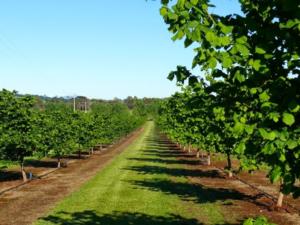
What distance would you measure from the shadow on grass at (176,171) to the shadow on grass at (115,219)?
14.0 meters

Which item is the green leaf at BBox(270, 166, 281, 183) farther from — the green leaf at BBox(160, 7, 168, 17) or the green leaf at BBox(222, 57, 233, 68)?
the green leaf at BBox(160, 7, 168, 17)

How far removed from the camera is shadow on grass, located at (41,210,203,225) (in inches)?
733

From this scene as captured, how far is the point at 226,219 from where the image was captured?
62.6 ft

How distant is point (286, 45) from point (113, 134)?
235 ft

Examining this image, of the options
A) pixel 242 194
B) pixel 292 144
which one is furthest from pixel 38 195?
pixel 292 144

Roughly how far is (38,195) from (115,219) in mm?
8936

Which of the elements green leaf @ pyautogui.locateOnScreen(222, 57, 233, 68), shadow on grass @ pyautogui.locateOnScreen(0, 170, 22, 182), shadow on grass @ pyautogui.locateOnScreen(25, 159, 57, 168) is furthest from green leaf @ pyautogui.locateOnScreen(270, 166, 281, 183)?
shadow on grass @ pyautogui.locateOnScreen(25, 159, 57, 168)

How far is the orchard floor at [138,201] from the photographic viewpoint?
19.5 meters

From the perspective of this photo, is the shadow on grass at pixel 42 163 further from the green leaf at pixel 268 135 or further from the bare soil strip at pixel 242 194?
the green leaf at pixel 268 135

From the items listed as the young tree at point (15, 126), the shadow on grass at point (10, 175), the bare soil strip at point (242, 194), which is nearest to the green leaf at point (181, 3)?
the bare soil strip at point (242, 194)

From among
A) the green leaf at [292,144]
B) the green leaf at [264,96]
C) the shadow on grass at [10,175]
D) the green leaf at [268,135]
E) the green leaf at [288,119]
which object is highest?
the green leaf at [264,96]

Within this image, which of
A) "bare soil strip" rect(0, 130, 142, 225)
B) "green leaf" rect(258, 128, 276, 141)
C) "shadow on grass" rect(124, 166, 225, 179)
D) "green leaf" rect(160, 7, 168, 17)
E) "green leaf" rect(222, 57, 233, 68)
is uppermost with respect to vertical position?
"green leaf" rect(160, 7, 168, 17)

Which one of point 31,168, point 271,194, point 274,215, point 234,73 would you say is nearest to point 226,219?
point 274,215

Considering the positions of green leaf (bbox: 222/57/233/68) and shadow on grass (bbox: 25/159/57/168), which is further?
shadow on grass (bbox: 25/159/57/168)
